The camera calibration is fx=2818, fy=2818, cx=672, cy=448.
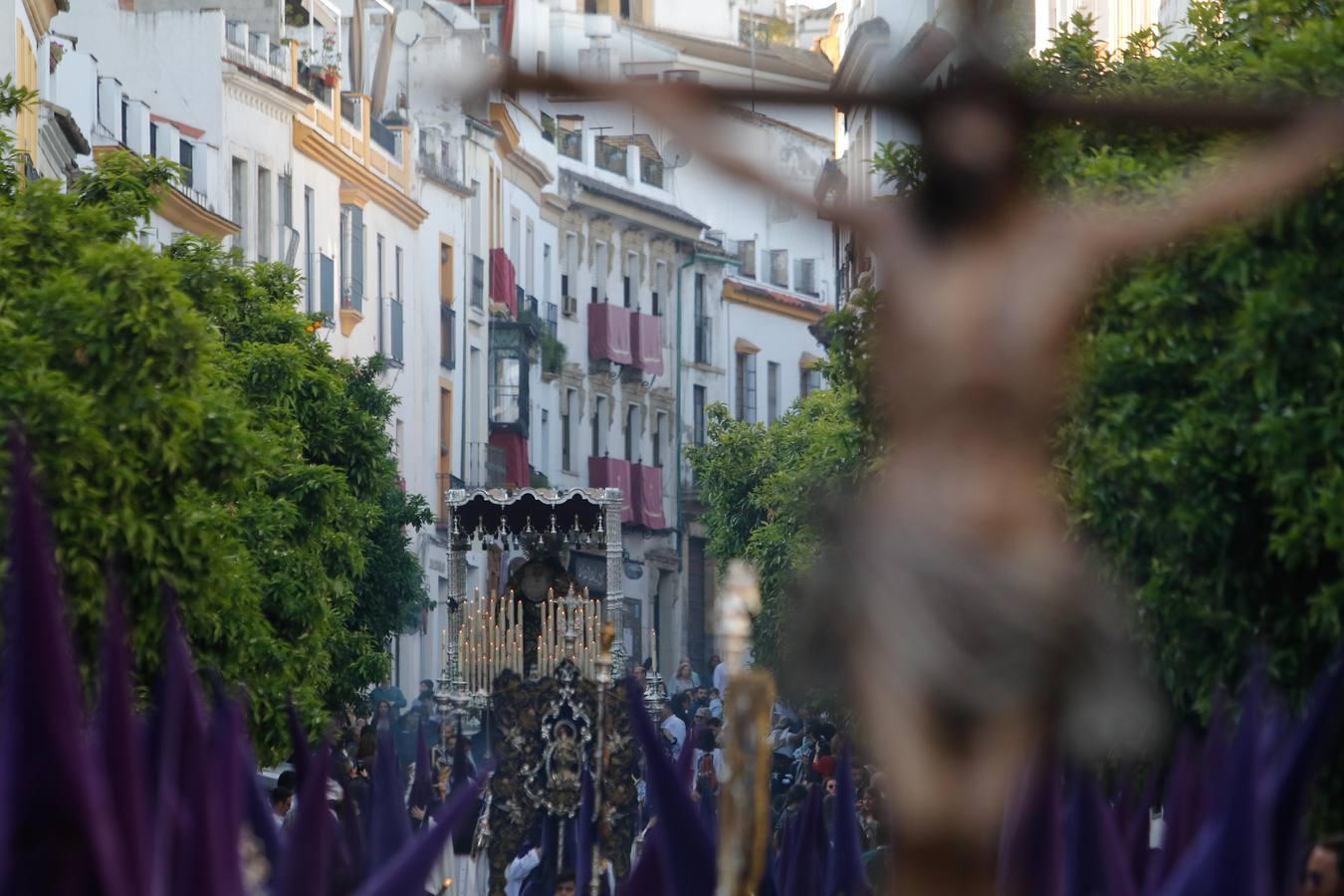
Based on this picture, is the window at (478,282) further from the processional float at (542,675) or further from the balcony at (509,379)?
the processional float at (542,675)

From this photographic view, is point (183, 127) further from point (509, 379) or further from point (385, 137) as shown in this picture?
point (509, 379)

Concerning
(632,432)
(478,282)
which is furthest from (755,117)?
(632,432)

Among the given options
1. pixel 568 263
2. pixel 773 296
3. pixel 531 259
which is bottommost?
pixel 531 259

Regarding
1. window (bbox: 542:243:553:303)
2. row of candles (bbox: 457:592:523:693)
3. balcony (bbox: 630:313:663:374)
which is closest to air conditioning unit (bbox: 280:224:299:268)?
row of candles (bbox: 457:592:523:693)

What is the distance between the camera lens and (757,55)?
3080 mm

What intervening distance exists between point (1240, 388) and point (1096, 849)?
8.88 meters

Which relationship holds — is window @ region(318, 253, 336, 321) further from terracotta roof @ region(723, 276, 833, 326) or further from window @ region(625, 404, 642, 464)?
terracotta roof @ region(723, 276, 833, 326)

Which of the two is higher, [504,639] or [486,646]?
[504,639]

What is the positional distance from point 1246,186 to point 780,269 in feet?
270

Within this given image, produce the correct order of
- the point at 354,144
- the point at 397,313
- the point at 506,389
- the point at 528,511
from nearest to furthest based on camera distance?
1. the point at 528,511
2. the point at 354,144
3. the point at 397,313
4. the point at 506,389

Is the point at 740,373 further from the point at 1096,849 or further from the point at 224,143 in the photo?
the point at 1096,849

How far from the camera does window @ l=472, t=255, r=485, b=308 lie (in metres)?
62.4

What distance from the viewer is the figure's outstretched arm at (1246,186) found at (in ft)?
9.81

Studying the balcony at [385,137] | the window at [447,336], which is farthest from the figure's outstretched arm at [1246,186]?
the window at [447,336]
